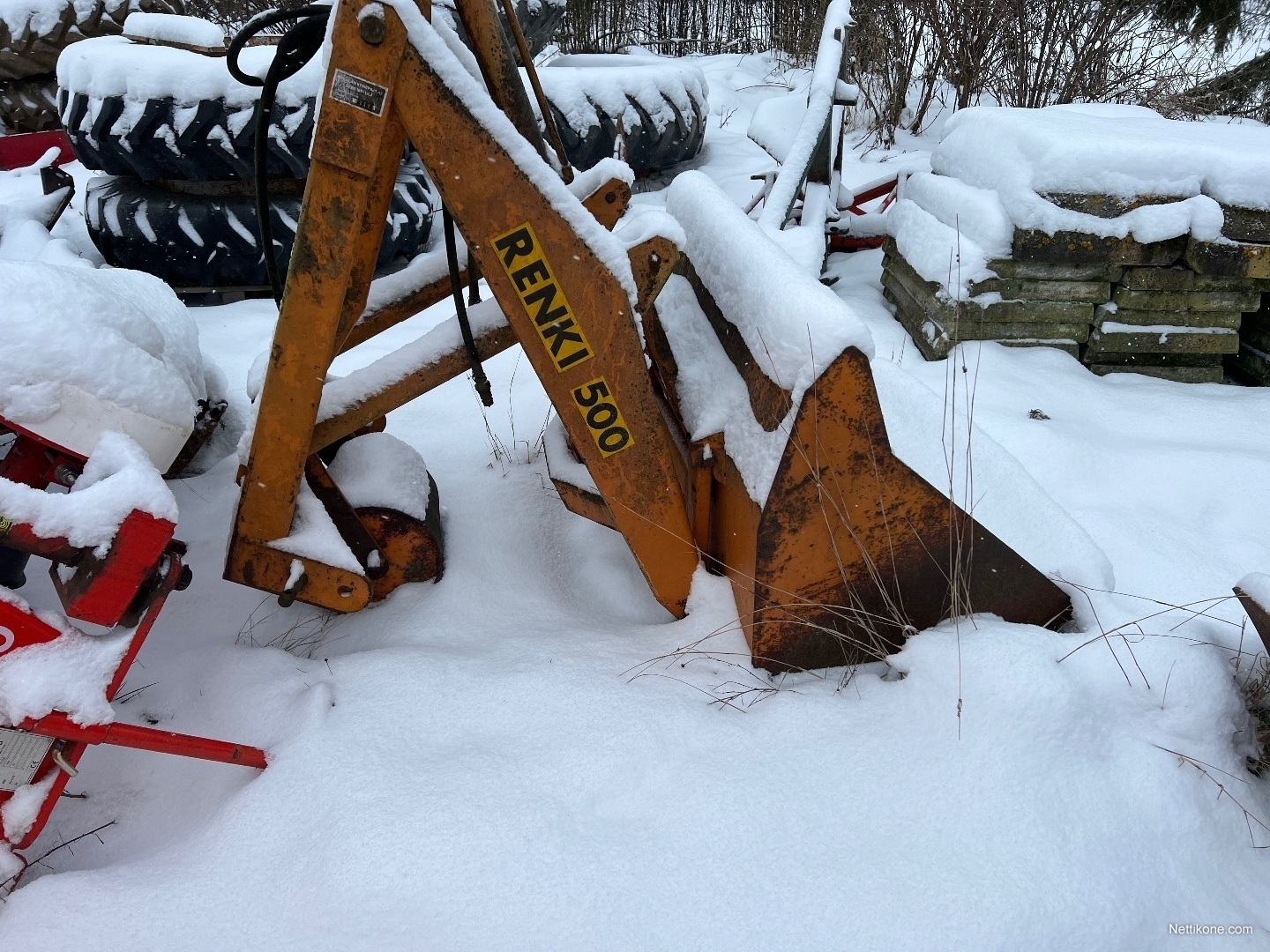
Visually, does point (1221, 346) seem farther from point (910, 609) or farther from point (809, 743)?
point (809, 743)

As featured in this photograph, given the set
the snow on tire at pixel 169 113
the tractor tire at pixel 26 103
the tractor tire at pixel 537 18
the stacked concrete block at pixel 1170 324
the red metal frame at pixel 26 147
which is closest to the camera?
the stacked concrete block at pixel 1170 324

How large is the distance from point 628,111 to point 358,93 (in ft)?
11.7

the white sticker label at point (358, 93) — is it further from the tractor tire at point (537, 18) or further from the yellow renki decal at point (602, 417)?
the tractor tire at point (537, 18)

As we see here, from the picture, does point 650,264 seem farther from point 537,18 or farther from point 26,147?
point 26,147

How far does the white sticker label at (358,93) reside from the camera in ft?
4.39

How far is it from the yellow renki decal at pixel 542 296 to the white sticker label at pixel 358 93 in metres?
0.29

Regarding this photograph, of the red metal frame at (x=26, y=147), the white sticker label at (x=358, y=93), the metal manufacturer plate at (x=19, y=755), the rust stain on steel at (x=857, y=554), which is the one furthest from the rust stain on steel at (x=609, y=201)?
the red metal frame at (x=26, y=147)

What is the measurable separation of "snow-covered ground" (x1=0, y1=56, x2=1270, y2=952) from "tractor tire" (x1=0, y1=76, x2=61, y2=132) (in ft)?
21.3

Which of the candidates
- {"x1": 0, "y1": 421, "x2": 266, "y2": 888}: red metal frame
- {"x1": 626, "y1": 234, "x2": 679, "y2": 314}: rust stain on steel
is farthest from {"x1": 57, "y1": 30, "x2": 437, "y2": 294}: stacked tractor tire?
{"x1": 0, "y1": 421, "x2": 266, "y2": 888}: red metal frame

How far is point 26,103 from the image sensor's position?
6629mm

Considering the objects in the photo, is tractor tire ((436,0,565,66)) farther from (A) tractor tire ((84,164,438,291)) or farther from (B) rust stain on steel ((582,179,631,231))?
(B) rust stain on steel ((582,179,631,231))

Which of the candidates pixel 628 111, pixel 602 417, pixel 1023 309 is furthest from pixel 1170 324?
pixel 628 111

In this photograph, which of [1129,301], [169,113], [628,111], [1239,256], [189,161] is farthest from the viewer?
[628,111]

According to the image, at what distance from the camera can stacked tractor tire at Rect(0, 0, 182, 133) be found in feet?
20.6
